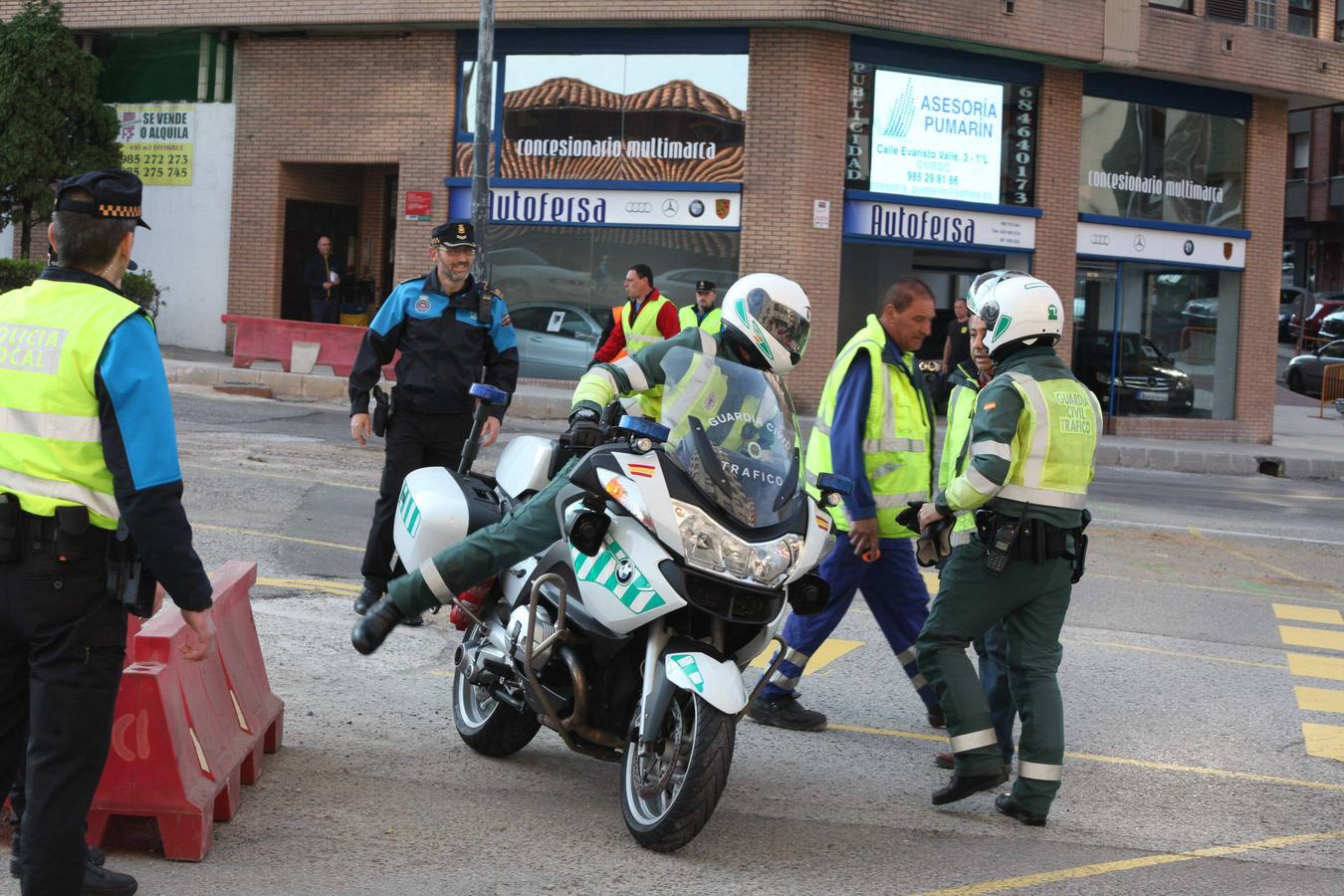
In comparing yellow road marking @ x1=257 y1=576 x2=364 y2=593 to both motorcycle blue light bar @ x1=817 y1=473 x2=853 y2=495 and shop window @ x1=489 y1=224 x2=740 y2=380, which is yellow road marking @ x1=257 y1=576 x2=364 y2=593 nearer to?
motorcycle blue light bar @ x1=817 y1=473 x2=853 y2=495

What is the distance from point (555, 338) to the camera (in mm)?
24406

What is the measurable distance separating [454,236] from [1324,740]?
15.3 feet

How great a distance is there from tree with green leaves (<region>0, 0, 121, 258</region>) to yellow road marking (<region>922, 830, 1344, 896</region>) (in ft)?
74.9

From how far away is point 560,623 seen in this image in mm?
5152

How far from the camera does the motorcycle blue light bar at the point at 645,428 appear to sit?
486cm

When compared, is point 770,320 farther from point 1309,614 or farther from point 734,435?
point 1309,614

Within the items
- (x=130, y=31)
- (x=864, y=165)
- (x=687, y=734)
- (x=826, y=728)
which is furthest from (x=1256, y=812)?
(x=130, y=31)

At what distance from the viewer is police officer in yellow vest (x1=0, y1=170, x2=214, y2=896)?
372 cm

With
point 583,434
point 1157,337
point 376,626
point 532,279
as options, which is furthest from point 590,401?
point 1157,337

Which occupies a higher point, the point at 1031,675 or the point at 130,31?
the point at 130,31

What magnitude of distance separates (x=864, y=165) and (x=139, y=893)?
2067 centimetres

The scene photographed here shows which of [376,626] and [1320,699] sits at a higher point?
[376,626]

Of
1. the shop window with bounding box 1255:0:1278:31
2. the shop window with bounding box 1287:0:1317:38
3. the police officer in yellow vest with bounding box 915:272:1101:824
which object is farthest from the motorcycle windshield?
the shop window with bounding box 1287:0:1317:38

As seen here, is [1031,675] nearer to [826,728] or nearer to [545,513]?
[826,728]
